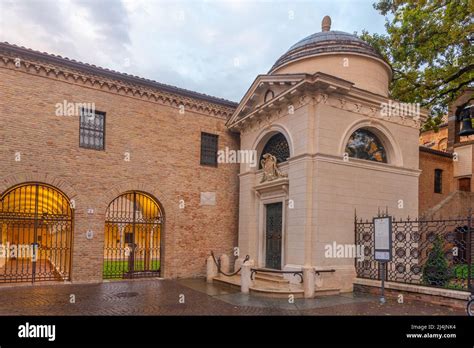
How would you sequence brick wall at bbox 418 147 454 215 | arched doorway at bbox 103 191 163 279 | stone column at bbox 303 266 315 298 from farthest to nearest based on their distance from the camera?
brick wall at bbox 418 147 454 215, arched doorway at bbox 103 191 163 279, stone column at bbox 303 266 315 298

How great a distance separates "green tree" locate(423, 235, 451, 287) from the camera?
35.1ft

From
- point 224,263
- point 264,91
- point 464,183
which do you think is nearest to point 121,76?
point 264,91

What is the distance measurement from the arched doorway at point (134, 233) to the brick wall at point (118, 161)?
54 centimetres

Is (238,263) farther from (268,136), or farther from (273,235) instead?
(268,136)

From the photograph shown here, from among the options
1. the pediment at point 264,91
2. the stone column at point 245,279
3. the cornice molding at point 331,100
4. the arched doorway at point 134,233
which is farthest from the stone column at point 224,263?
the pediment at point 264,91

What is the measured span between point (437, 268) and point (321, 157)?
479cm

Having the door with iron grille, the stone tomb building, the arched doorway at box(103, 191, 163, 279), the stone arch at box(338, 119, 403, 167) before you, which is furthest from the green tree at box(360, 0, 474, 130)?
the arched doorway at box(103, 191, 163, 279)

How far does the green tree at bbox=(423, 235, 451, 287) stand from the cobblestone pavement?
1044 mm

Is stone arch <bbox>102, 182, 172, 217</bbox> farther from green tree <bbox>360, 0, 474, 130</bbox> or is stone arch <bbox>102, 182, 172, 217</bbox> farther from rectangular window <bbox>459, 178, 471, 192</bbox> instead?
rectangular window <bbox>459, 178, 471, 192</bbox>

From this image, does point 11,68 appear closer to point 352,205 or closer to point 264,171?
Result: point 264,171

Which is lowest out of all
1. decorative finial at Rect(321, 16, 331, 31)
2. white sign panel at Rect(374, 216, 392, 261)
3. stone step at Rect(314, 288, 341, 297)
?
stone step at Rect(314, 288, 341, 297)

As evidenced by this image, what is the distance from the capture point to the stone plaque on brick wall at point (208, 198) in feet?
53.9

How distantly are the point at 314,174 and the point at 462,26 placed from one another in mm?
8574
